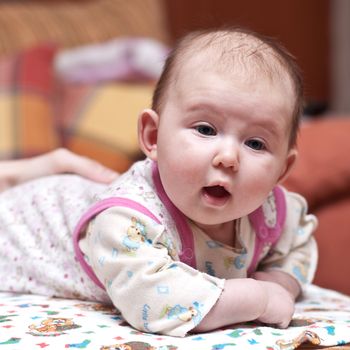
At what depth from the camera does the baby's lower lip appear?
0.94 m

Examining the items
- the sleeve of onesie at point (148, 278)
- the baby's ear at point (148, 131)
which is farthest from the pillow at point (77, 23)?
the sleeve of onesie at point (148, 278)

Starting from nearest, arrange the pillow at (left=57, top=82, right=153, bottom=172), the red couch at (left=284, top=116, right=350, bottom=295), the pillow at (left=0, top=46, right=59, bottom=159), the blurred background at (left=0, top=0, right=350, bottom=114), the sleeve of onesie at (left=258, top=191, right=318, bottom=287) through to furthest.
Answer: the sleeve of onesie at (left=258, top=191, right=318, bottom=287), the red couch at (left=284, top=116, right=350, bottom=295), the pillow at (left=0, top=46, right=59, bottom=159), the pillow at (left=57, top=82, right=153, bottom=172), the blurred background at (left=0, top=0, right=350, bottom=114)

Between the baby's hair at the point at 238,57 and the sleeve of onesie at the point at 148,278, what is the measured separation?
0.58 feet

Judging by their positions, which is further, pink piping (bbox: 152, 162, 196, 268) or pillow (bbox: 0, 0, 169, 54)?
pillow (bbox: 0, 0, 169, 54)

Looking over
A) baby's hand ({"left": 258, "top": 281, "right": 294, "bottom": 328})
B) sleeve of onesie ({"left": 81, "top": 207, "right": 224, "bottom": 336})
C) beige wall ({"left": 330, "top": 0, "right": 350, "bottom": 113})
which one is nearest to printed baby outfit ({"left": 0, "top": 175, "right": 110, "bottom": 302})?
sleeve of onesie ({"left": 81, "top": 207, "right": 224, "bottom": 336})

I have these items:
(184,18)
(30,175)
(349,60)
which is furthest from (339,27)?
(30,175)

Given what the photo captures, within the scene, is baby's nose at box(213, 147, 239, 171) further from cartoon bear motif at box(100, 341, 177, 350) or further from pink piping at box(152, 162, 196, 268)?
cartoon bear motif at box(100, 341, 177, 350)

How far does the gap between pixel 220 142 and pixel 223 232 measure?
0.63 ft

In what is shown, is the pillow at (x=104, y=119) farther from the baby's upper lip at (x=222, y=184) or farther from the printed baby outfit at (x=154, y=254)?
the baby's upper lip at (x=222, y=184)

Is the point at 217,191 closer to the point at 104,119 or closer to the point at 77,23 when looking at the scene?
the point at 104,119

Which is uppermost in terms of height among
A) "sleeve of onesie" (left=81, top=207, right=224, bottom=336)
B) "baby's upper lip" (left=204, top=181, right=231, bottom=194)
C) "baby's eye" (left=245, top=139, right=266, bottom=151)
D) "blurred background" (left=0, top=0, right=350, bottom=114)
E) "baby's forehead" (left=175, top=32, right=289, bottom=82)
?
"blurred background" (left=0, top=0, right=350, bottom=114)

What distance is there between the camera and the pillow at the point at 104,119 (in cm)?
204

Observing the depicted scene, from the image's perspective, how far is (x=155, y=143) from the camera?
1.05 m

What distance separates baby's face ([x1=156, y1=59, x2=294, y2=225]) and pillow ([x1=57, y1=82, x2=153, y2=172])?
103 centimetres
